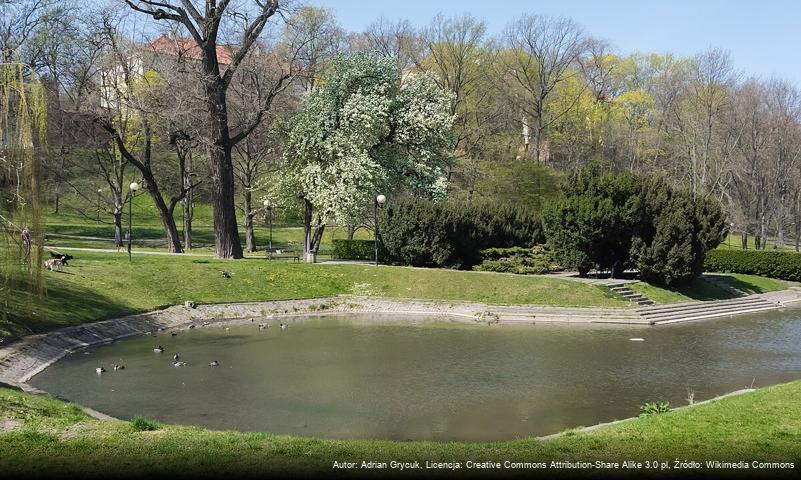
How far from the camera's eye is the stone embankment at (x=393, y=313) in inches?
1147

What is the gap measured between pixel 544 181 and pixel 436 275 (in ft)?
75.4

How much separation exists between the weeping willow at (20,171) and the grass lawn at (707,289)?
31290mm

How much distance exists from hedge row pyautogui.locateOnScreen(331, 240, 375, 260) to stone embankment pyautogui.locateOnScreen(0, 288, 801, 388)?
30.7 ft

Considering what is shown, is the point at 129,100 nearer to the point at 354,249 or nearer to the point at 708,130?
the point at 354,249

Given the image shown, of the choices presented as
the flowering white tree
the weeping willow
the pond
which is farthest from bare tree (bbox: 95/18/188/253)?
the weeping willow

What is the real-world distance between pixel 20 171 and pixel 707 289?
123ft

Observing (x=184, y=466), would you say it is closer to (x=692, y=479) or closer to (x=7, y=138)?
(x=692, y=479)

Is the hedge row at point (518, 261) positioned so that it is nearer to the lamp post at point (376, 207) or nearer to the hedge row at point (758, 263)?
the lamp post at point (376, 207)

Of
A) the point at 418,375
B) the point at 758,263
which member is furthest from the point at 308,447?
the point at 758,263

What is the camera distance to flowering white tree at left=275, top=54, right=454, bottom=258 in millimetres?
43906

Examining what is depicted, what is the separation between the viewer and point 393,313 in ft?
121

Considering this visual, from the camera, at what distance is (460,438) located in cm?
1555

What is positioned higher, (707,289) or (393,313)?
(707,289)

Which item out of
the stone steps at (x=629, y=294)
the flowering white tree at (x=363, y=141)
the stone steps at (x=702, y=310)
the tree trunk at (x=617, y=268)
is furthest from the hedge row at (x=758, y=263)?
the flowering white tree at (x=363, y=141)
